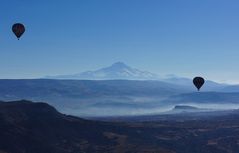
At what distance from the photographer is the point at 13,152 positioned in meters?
153

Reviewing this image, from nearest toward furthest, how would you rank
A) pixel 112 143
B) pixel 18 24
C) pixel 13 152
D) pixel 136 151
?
pixel 18 24, pixel 13 152, pixel 136 151, pixel 112 143

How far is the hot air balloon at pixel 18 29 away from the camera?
11233cm

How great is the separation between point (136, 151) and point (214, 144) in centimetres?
4244

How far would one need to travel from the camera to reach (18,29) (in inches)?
4461

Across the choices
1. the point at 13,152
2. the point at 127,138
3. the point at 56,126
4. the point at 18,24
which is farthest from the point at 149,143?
the point at 18,24

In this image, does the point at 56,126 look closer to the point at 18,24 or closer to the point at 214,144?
the point at 214,144

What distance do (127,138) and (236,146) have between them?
141ft

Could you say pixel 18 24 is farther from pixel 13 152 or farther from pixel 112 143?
pixel 112 143

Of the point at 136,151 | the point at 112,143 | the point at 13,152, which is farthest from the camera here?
the point at 112,143

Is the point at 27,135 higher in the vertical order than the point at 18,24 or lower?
lower

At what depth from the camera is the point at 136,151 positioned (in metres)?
166

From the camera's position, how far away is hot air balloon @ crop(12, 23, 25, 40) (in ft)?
369

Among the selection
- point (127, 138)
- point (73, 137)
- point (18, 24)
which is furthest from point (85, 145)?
point (18, 24)

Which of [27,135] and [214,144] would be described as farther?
[214,144]
